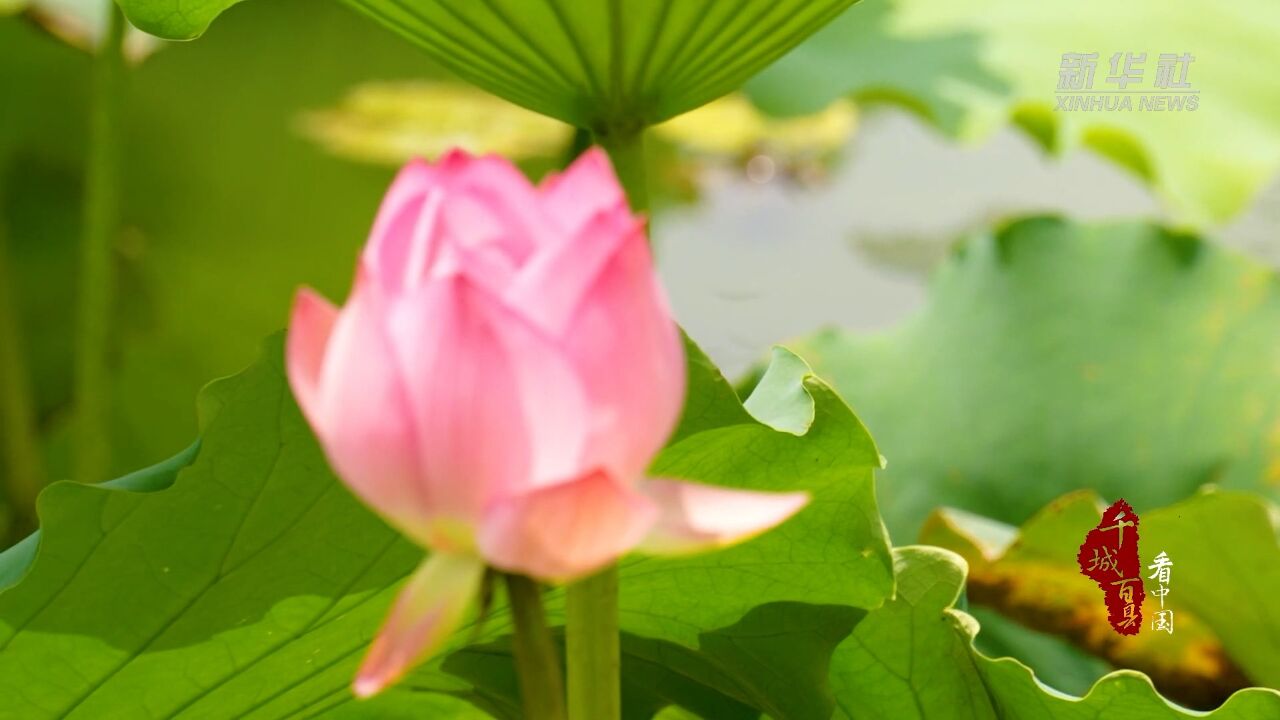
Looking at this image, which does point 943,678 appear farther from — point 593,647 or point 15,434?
point 15,434

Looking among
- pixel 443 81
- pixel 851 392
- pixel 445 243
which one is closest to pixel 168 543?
pixel 445 243

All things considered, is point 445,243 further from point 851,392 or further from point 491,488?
point 851,392

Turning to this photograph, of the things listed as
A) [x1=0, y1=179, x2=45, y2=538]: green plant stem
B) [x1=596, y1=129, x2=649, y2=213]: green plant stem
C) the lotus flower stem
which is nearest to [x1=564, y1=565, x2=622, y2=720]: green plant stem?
Answer: the lotus flower stem

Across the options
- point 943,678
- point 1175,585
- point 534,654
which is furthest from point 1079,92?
point 534,654

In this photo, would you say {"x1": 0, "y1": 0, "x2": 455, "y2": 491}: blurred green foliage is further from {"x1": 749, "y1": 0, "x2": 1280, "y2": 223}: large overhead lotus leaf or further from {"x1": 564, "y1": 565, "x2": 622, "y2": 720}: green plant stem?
{"x1": 564, "y1": 565, "x2": 622, "y2": 720}: green plant stem

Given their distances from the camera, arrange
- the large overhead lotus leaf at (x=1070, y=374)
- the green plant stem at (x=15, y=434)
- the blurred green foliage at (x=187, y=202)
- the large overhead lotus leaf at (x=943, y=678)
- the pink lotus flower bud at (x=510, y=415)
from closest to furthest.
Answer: the pink lotus flower bud at (x=510, y=415), the large overhead lotus leaf at (x=943, y=678), the large overhead lotus leaf at (x=1070, y=374), the green plant stem at (x=15, y=434), the blurred green foliage at (x=187, y=202)

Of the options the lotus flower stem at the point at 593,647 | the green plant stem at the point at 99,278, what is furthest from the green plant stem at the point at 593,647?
the green plant stem at the point at 99,278

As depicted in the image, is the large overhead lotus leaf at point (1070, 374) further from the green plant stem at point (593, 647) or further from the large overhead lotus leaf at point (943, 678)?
the green plant stem at point (593, 647)
